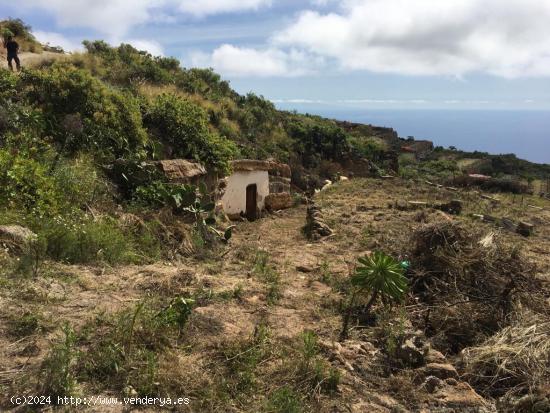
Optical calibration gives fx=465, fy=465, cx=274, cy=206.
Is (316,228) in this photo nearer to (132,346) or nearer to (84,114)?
(84,114)

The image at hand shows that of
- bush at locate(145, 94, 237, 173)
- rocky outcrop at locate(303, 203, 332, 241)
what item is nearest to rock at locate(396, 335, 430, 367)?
rocky outcrop at locate(303, 203, 332, 241)

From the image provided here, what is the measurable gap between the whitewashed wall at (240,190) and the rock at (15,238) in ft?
27.0

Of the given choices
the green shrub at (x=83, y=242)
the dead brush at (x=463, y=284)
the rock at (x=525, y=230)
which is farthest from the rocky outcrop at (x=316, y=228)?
the rock at (x=525, y=230)

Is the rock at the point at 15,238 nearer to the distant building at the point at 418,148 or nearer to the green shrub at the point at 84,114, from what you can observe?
the green shrub at the point at 84,114

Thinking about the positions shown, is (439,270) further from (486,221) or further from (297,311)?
(486,221)

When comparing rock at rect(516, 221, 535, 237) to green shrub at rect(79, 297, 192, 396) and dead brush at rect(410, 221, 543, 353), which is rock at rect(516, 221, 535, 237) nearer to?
dead brush at rect(410, 221, 543, 353)

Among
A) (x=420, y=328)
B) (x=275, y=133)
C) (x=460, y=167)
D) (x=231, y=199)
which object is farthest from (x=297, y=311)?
(x=460, y=167)

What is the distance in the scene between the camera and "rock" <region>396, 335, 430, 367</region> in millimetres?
4590

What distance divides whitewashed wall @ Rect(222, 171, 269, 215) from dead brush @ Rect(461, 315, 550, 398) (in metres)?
9.78

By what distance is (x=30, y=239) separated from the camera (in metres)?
5.54

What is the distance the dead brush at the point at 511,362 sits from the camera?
4.21 m

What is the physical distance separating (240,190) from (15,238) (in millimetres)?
9220

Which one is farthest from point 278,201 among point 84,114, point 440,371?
point 440,371

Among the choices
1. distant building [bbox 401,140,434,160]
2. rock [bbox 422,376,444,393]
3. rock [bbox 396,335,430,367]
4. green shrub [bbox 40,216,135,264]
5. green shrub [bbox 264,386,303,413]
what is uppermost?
distant building [bbox 401,140,434,160]
